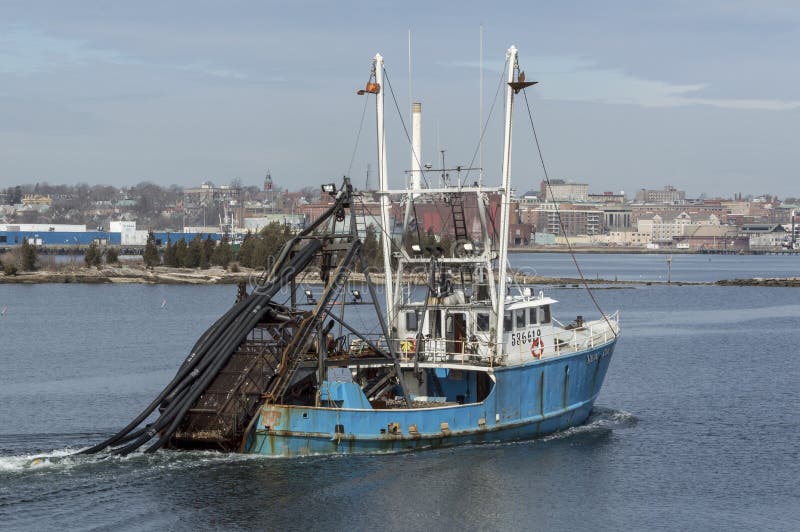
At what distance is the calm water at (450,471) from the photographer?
1155 inches

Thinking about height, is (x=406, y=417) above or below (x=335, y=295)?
below

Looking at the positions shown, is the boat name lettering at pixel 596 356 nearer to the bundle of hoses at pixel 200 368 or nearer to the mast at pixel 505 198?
the mast at pixel 505 198

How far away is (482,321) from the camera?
37125 millimetres

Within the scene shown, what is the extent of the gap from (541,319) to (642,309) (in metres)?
63.6

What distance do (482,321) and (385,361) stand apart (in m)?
3.59

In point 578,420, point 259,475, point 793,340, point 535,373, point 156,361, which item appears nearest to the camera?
point 259,475

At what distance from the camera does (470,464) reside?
33844 millimetres

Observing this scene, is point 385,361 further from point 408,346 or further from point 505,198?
point 505,198

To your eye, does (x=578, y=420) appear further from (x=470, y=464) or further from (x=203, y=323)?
(x=203, y=323)

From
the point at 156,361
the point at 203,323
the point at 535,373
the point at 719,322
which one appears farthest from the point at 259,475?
the point at 719,322

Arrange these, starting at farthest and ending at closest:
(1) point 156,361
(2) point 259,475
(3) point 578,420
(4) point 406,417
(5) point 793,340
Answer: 1. (5) point 793,340
2. (1) point 156,361
3. (3) point 578,420
4. (4) point 406,417
5. (2) point 259,475

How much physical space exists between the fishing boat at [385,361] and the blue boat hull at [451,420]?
0.04 metres

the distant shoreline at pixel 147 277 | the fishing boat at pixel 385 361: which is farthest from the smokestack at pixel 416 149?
the distant shoreline at pixel 147 277

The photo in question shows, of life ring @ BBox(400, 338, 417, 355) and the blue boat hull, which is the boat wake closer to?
the blue boat hull
